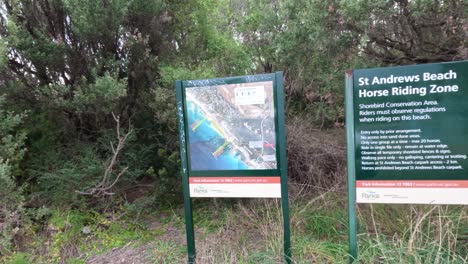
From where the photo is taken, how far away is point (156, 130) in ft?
18.4

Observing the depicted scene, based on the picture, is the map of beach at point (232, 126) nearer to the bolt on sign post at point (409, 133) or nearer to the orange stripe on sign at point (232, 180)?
the orange stripe on sign at point (232, 180)

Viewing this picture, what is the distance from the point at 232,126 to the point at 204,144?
352mm

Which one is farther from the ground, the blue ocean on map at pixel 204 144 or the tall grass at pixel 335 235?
the blue ocean on map at pixel 204 144

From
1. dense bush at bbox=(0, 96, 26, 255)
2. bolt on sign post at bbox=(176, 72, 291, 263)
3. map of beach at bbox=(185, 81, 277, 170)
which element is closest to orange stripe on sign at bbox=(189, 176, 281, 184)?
bolt on sign post at bbox=(176, 72, 291, 263)

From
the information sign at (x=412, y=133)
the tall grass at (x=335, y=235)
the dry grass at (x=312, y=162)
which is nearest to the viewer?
the information sign at (x=412, y=133)

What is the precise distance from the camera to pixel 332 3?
4.46 meters

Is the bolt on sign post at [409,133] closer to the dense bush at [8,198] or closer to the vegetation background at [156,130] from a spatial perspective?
the vegetation background at [156,130]

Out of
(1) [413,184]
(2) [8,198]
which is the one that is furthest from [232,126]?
(2) [8,198]

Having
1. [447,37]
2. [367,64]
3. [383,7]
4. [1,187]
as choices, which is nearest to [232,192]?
[1,187]

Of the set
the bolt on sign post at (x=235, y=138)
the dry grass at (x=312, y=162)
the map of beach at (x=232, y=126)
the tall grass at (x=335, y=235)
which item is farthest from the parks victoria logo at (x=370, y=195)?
the dry grass at (x=312, y=162)

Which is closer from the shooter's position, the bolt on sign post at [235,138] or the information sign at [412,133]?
the information sign at [412,133]

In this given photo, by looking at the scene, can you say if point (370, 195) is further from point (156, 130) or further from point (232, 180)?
point (156, 130)

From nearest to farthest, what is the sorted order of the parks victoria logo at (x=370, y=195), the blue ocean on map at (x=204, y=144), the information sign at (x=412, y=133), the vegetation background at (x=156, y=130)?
1. the information sign at (x=412, y=133)
2. the parks victoria logo at (x=370, y=195)
3. the blue ocean on map at (x=204, y=144)
4. the vegetation background at (x=156, y=130)

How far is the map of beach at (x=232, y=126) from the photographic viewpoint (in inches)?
131
